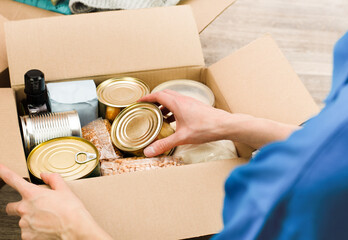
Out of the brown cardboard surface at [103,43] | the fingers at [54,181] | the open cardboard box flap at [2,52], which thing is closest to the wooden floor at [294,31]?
the brown cardboard surface at [103,43]

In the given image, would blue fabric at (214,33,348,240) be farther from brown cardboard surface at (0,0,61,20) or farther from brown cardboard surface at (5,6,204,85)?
brown cardboard surface at (0,0,61,20)

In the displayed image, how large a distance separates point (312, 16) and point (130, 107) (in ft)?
5.79

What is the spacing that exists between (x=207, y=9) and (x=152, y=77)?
1.29 ft

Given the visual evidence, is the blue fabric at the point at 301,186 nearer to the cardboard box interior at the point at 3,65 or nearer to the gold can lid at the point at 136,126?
the gold can lid at the point at 136,126

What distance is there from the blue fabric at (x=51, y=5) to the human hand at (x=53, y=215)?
873mm

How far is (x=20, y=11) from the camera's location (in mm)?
1549

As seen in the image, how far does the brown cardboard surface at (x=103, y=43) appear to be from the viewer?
1.19 meters

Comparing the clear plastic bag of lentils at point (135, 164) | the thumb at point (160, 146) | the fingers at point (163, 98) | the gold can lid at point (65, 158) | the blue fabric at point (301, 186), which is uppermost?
the blue fabric at point (301, 186)

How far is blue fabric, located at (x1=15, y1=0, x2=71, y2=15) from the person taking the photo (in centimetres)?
154

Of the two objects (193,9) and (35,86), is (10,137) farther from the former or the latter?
(193,9)

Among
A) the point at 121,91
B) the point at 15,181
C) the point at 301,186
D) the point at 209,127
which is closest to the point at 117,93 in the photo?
the point at 121,91

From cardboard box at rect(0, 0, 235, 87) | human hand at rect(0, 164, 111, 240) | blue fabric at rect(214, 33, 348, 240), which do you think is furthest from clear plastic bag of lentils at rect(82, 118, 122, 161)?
blue fabric at rect(214, 33, 348, 240)

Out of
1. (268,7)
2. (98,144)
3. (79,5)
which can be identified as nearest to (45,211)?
(98,144)

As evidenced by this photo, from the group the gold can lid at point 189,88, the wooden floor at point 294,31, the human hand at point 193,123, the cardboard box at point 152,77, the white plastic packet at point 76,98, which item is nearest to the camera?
the cardboard box at point 152,77
